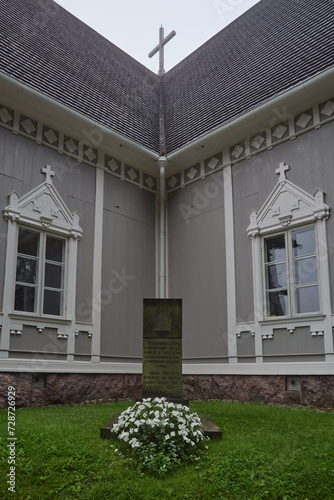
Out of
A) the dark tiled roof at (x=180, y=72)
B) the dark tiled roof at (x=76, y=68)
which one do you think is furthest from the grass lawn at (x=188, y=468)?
the dark tiled roof at (x=76, y=68)

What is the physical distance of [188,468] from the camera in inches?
187

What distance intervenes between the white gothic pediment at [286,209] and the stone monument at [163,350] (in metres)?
3.57

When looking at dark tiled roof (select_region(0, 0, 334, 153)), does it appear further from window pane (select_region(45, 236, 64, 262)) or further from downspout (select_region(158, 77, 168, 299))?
window pane (select_region(45, 236, 64, 262))

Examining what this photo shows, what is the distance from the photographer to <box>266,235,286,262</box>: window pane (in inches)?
376

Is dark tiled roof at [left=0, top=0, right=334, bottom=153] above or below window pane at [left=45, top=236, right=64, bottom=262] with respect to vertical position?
above

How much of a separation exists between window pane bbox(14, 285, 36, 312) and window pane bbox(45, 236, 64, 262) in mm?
838

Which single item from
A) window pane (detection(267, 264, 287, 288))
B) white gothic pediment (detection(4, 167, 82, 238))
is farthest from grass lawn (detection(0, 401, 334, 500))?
white gothic pediment (detection(4, 167, 82, 238))

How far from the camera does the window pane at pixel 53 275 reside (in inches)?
377

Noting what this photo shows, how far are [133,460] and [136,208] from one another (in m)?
7.47

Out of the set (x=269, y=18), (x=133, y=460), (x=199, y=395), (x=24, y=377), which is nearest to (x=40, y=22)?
(x=269, y=18)

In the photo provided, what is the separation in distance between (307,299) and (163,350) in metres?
3.44

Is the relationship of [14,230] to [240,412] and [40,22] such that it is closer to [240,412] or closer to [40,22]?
[240,412]

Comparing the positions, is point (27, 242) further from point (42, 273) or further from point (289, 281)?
point (289, 281)

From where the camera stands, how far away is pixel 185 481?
446cm
